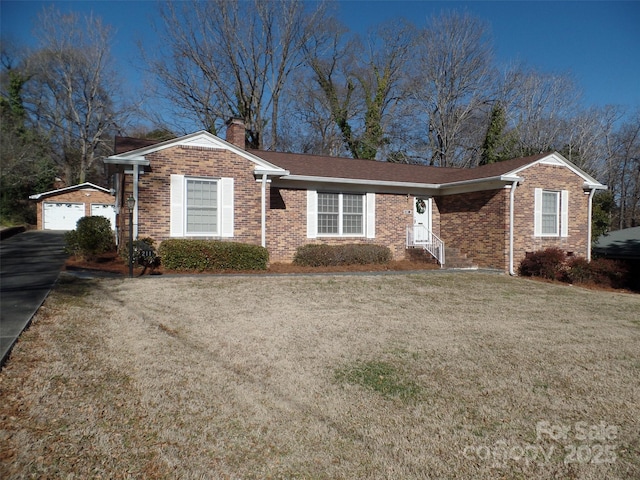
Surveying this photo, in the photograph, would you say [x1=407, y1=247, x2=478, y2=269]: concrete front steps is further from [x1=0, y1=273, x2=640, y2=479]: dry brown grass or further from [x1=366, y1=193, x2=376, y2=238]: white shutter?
[x1=0, y1=273, x2=640, y2=479]: dry brown grass

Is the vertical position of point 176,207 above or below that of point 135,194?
below

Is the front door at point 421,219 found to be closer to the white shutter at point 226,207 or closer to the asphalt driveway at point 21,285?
the white shutter at point 226,207

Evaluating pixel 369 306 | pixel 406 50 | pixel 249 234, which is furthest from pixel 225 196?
pixel 406 50

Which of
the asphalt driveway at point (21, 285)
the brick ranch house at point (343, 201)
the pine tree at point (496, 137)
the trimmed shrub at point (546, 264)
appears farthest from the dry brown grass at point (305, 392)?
the pine tree at point (496, 137)

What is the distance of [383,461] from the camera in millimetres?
3328

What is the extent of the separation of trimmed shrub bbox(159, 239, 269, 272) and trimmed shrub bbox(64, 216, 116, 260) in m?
2.49

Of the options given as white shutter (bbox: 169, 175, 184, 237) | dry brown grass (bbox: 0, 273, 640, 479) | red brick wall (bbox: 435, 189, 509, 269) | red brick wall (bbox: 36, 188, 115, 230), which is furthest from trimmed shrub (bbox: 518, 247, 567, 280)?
red brick wall (bbox: 36, 188, 115, 230)

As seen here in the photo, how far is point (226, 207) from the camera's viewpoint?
42.5 feet

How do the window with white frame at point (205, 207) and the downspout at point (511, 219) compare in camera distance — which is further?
the downspout at point (511, 219)

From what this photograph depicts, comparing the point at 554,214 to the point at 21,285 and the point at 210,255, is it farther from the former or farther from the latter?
the point at 21,285

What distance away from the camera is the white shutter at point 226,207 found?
1292cm

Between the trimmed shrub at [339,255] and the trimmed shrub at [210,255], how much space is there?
1658mm

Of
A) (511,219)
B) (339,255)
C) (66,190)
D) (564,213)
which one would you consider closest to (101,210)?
(66,190)

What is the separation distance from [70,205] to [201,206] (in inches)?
927
